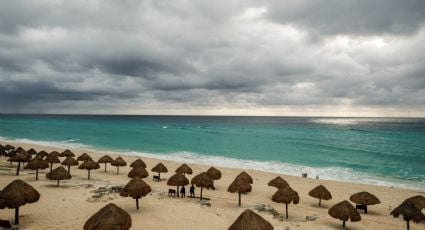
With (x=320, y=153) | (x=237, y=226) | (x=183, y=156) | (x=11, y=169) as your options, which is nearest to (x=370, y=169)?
(x=320, y=153)

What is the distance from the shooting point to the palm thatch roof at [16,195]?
1293 cm

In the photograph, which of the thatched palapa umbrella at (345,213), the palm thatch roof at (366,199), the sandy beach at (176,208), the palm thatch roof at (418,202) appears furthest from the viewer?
the palm thatch roof at (366,199)

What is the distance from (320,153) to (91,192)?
3711 cm

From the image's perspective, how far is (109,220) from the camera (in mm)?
11094

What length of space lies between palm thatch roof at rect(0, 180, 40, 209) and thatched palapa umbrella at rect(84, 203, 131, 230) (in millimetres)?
4174

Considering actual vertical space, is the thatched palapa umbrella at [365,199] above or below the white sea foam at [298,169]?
above

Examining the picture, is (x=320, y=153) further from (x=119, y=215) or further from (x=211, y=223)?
(x=119, y=215)

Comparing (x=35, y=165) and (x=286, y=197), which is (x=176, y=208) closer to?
(x=286, y=197)

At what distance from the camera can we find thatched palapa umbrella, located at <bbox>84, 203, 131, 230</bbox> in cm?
1096

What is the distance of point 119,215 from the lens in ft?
37.6

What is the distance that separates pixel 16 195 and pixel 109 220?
207 inches

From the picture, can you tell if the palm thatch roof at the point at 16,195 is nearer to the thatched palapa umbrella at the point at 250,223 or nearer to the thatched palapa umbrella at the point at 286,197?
the thatched palapa umbrella at the point at 250,223

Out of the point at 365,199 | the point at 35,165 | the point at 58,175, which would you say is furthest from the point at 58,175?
the point at 365,199

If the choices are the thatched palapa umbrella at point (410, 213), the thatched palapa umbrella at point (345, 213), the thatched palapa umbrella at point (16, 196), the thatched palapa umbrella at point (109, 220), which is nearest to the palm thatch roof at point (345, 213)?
the thatched palapa umbrella at point (345, 213)
